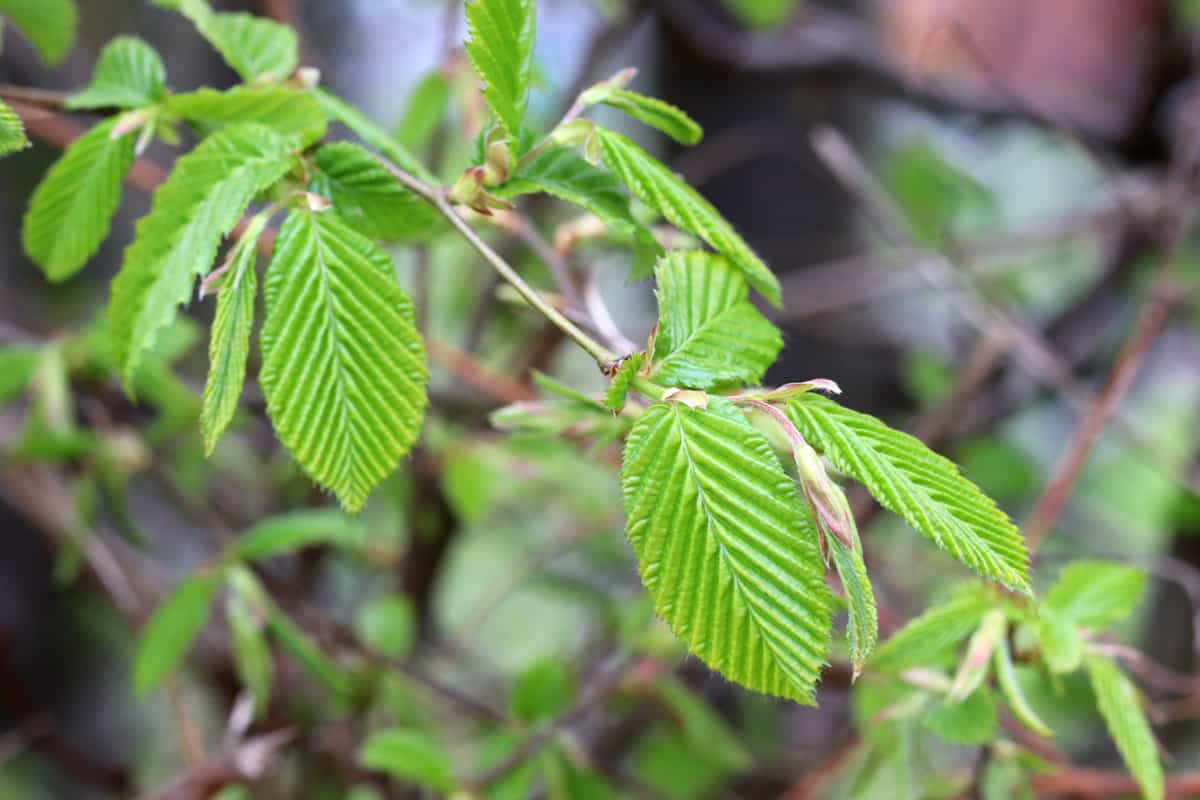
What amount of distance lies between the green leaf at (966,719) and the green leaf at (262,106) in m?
0.37

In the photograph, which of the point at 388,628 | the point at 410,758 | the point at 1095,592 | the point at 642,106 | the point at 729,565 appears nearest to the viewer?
the point at 729,565

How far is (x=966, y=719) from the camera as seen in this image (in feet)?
1.51

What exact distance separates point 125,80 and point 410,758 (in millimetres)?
418

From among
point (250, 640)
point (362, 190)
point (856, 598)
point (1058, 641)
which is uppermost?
point (362, 190)

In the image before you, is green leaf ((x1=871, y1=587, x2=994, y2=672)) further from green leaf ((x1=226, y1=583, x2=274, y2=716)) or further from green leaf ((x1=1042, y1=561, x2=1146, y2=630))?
green leaf ((x1=226, y1=583, x2=274, y2=716))

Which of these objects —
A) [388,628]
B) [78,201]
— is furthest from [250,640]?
[78,201]

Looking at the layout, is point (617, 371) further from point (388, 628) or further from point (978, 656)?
point (388, 628)

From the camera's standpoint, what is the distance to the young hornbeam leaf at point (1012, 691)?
0.44 meters

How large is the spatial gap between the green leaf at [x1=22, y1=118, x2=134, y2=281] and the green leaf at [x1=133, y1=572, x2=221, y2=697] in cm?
29

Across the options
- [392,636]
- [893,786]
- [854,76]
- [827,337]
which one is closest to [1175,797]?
[893,786]

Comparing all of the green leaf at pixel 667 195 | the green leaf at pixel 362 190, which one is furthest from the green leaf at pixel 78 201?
the green leaf at pixel 667 195

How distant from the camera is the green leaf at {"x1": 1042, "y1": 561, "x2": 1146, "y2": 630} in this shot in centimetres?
50

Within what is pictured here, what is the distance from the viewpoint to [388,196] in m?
0.38

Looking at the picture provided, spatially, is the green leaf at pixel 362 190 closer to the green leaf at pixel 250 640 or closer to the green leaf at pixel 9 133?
the green leaf at pixel 9 133
